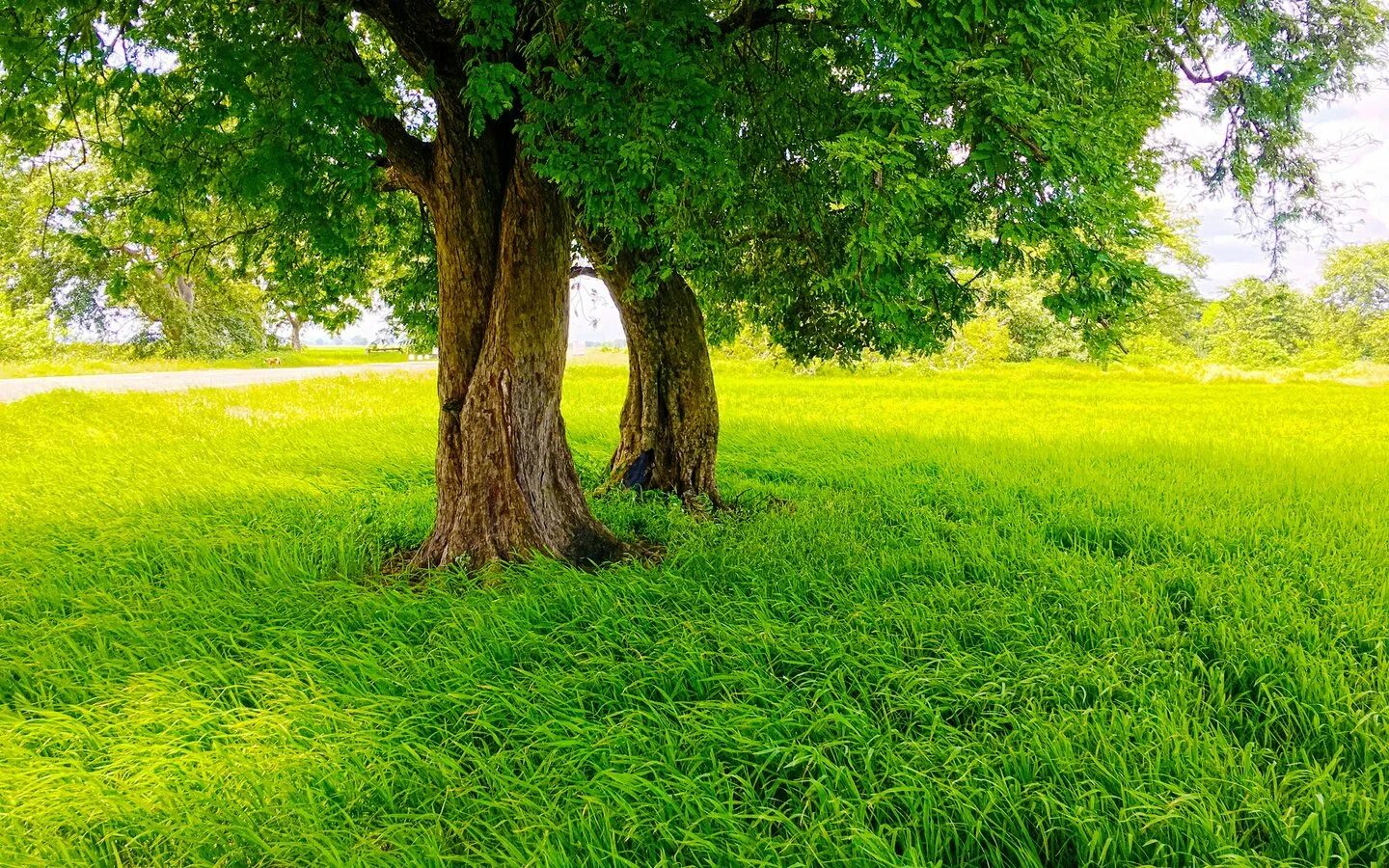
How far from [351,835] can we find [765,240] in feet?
21.3

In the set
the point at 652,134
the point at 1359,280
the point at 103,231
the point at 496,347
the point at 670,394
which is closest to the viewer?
the point at 652,134

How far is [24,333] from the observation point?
25906 mm

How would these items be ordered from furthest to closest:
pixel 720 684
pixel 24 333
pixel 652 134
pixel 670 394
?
pixel 24 333 < pixel 670 394 < pixel 652 134 < pixel 720 684

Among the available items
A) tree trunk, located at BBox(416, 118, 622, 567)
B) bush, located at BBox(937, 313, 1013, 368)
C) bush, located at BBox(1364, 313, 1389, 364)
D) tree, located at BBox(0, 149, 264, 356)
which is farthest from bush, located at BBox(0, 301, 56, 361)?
bush, located at BBox(1364, 313, 1389, 364)

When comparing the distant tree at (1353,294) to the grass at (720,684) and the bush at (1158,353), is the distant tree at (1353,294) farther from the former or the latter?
the grass at (720,684)

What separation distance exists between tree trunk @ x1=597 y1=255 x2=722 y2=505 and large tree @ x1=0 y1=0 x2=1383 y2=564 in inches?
38.4

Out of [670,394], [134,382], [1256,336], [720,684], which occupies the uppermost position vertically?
[1256,336]

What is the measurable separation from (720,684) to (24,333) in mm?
34683

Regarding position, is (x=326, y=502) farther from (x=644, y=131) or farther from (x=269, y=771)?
(x=644, y=131)

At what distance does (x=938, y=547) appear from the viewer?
5844 millimetres

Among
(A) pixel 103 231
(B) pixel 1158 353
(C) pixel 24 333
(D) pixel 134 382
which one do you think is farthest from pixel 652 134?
(B) pixel 1158 353

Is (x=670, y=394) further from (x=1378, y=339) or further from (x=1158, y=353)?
(x=1378, y=339)

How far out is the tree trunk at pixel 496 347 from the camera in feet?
19.0

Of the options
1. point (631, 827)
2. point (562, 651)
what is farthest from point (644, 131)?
point (631, 827)
